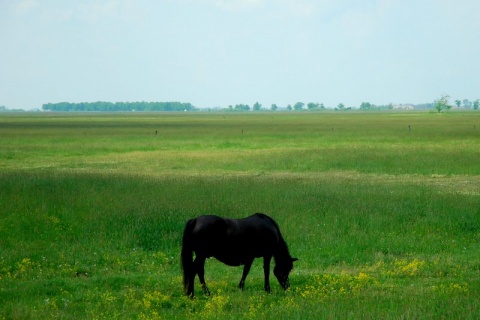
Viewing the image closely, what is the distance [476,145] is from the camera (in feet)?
174

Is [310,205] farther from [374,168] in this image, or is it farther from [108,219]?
[374,168]

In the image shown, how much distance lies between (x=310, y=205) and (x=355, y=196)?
112 inches

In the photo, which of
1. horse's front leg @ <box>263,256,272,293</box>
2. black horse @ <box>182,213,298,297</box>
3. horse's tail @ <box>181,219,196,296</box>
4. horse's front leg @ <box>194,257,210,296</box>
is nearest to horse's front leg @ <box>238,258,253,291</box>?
black horse @ <box>182,213,298,297</box>

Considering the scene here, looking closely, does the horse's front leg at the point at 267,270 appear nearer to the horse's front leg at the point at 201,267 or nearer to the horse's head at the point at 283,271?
the horse's head at the point at 283,271

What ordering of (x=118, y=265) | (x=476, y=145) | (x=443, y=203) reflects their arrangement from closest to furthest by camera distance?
(x=118, y=265)
(x=443, y=203)
(x=476, y=145)

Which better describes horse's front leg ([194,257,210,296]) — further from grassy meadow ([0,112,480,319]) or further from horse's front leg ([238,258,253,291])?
horse's front leg ([238,258,253,291])

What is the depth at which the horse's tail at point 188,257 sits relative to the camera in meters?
12.0

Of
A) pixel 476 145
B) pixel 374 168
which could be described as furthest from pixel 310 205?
pixel 476 145

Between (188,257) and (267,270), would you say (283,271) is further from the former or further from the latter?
(188,257)

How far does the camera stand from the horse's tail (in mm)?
12016

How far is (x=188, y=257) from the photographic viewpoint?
12086 millimetres

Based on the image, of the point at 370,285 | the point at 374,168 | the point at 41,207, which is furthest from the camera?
the point at 374,168

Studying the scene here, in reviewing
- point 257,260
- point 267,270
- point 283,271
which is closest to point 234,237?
point 267,270

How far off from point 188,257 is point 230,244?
739 mm
